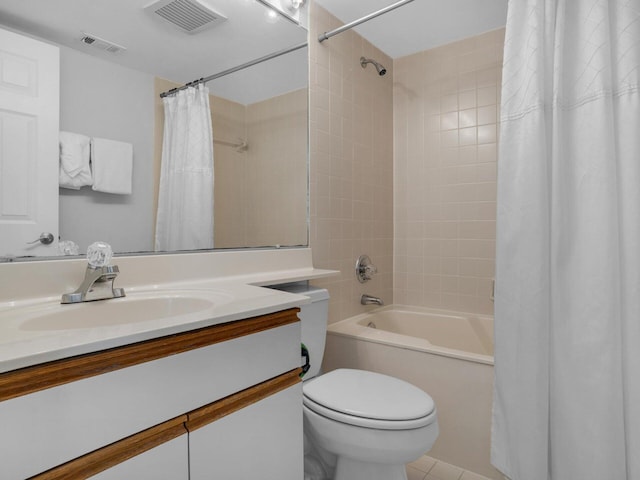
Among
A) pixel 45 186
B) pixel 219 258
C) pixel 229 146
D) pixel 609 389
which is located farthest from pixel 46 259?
pixel 609 389

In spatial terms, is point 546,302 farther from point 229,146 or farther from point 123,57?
point 123,57

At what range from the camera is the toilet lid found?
116 cm

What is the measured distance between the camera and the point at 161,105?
1295mm

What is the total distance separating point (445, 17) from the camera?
83.4 inches

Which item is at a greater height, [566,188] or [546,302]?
[566,188]

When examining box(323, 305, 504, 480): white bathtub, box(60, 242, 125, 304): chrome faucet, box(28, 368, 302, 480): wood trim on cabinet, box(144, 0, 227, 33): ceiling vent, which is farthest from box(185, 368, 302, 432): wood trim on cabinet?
box(144, 0, 227, 33): ceiling vent

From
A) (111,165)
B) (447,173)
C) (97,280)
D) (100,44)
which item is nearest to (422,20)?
(447,173)

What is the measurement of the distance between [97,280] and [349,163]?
60.0 inches

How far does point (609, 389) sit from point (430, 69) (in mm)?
2115

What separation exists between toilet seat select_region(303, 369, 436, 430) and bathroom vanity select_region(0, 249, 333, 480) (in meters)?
0.22

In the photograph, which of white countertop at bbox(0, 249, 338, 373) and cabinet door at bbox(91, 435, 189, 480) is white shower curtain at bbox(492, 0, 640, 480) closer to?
white countertop at bbox(0, 249, 338, 373)

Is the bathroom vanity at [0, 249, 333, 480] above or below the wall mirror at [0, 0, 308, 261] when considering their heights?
below

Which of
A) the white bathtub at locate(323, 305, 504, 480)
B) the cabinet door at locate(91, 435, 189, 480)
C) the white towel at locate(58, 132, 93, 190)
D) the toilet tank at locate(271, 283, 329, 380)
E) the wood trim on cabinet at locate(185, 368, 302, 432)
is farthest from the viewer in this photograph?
the white bathtub at locate(323, 305, 504, 480)

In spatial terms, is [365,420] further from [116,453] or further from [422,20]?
[422,20]
